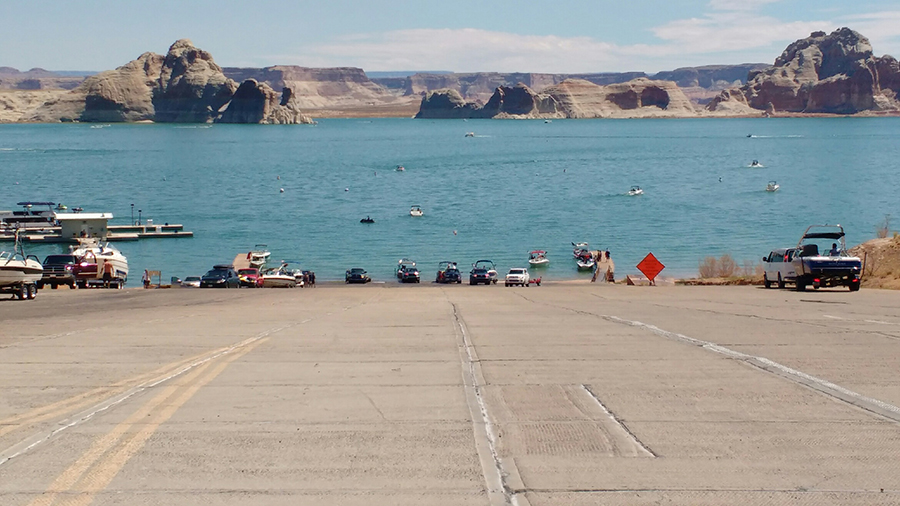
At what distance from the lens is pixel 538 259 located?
6328 centimetres

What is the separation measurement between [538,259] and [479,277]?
13850 mm

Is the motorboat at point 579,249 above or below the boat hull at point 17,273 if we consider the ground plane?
below

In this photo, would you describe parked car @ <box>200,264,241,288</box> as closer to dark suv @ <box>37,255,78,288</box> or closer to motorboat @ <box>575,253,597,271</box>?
dark suv @ <box>37,255,78,288</box>

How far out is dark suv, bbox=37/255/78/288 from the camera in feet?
132

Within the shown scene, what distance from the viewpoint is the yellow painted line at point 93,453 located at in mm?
7680

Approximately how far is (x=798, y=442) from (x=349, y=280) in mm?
46154

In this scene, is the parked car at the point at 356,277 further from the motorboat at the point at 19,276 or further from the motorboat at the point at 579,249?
the motorboat at the point at 19,276

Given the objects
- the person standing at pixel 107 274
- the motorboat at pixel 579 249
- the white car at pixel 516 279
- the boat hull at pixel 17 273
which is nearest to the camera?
the boat hull at pixel 17 273

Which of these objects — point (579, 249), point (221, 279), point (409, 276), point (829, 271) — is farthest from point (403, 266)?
point (829, 271)

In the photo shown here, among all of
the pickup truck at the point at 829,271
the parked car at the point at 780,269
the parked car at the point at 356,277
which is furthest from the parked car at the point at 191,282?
the pickup truck at the point at 829,271

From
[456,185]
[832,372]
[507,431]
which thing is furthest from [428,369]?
[456,185]

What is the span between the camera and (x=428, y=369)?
539 inches

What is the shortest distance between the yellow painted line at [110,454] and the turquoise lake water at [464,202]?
4738 cm

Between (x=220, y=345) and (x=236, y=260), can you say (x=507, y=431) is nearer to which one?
(x=220, y=345)
